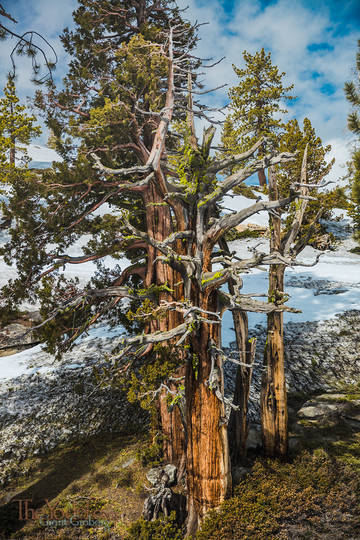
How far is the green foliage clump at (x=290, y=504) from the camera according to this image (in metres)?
5.07

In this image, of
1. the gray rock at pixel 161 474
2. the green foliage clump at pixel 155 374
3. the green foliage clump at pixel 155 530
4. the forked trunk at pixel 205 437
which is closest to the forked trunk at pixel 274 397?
the forked trunk at pixel 205 437

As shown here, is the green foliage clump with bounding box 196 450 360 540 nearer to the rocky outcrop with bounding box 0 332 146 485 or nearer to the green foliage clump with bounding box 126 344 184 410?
the green foliage clump with bounding box 126 344 184 410

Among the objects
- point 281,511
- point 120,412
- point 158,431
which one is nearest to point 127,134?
point 158,431

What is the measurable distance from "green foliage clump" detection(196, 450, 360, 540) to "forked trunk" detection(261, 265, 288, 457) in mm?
491

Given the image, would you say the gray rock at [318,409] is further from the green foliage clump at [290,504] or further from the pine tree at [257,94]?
the pine tree at [257,94]

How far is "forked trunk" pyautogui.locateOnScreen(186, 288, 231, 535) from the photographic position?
545cm

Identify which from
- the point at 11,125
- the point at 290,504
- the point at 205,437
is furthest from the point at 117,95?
the point at 290,504

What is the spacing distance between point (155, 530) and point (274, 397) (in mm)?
3641

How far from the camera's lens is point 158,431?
24.3 feet

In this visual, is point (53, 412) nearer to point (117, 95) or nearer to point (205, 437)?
point (205, 437)

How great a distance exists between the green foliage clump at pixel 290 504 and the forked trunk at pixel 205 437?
316 mm

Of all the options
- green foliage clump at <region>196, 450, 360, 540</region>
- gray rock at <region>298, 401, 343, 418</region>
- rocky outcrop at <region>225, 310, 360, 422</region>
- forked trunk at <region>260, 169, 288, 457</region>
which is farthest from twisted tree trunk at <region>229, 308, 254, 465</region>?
gray rock at <region>298, 401, 343, 418</region>

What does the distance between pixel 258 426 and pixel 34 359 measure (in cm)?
948

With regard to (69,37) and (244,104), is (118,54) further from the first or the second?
(244,104)
